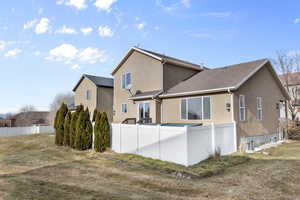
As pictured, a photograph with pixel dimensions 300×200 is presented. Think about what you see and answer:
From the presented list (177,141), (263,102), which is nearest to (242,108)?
(263,102)

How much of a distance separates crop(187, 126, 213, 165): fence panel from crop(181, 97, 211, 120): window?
2830 mm

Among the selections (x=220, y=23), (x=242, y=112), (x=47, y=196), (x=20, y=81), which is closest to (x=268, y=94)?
(x=242, y=112)

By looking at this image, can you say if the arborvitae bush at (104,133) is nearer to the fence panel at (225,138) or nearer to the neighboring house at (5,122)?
the fence panel at (225,138)

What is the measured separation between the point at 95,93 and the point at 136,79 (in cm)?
822

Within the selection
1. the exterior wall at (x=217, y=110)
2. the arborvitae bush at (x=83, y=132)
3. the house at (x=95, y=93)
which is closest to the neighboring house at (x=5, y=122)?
the house at (x=95, y=93)

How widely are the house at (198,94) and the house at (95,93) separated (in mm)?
5457

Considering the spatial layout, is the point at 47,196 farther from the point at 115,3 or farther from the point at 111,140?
the point at 115,3

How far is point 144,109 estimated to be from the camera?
14.0m

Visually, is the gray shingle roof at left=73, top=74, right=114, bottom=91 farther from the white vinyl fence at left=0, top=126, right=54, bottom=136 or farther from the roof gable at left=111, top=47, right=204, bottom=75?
the white vinyl fence at left=0, top=126, right=54, bottom=136

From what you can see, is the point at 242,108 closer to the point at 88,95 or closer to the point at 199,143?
the point at 199,143

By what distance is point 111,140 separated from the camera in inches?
413

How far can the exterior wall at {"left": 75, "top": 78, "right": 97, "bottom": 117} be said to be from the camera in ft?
71.7

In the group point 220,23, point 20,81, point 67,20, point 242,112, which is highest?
point 220,23

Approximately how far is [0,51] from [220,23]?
57.2ft
